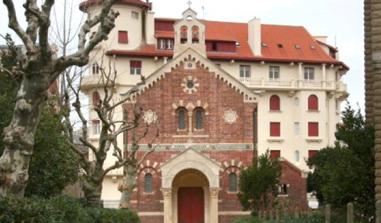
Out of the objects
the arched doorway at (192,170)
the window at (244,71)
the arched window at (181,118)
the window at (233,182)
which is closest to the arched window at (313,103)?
the window at (244,71)

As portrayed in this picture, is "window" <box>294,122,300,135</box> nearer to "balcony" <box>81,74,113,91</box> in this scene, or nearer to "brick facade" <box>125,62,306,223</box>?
"balcony" <box>81,74,113,91</box>

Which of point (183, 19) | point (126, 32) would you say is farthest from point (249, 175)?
point (126, 32)

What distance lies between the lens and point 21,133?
1698 centimetres

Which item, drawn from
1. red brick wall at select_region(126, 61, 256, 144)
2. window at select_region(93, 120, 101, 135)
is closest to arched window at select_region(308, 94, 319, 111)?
window at select_region(93, 120, 101, 135)

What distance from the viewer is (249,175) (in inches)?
1989

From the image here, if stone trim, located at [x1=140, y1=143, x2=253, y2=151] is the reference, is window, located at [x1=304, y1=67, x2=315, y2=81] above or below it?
above

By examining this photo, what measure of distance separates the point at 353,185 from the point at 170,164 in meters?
33.9

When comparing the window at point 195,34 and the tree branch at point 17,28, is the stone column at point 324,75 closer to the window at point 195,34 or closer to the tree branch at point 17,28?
the window at point 195,34

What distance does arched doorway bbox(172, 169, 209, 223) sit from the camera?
60.6 metres

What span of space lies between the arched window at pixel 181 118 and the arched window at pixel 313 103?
88.9ft

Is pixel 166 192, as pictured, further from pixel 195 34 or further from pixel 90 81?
pixel 90 81

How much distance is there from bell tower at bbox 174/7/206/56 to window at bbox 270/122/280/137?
23.3m

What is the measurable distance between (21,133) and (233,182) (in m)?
43.4

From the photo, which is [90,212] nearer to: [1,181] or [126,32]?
[1,181]
